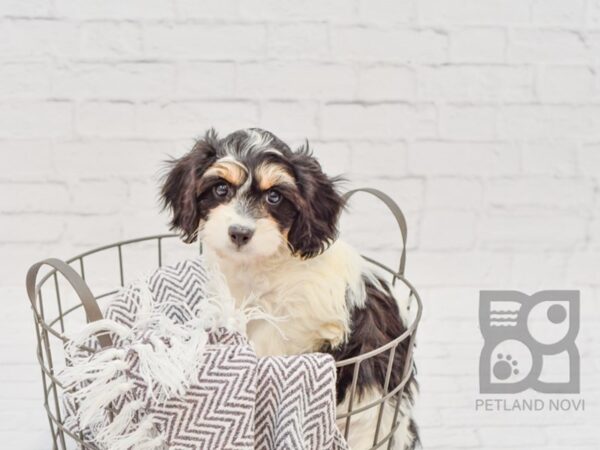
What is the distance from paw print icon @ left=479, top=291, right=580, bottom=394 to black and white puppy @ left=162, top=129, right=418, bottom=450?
56cm

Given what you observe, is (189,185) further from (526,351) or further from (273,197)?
(526,351)

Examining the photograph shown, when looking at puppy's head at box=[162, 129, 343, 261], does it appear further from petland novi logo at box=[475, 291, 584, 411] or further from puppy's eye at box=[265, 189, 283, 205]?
petland novi logo at box=[475, 291, 584, 411]

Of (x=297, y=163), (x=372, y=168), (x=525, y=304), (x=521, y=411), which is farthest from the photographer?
(x=372, y=168)

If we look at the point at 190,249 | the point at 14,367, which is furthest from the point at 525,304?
the point at 14,367

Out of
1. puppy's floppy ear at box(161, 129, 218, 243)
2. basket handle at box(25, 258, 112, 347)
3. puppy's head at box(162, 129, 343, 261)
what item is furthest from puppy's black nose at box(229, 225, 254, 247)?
basket handle at box(25, 258, 112, 347)

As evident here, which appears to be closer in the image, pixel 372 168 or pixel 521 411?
pixel 521 411

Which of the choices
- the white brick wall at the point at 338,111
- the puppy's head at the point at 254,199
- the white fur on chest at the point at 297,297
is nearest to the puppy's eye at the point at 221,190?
the puppy's head at the point at 254,199

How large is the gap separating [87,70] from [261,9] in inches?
18.7

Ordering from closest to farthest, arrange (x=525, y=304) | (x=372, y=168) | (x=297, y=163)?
(x=297, y=163)
(x=525, y=304)
(x=372, y=168)

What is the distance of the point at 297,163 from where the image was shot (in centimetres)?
126

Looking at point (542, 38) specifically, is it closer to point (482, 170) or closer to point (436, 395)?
point (482, 170)

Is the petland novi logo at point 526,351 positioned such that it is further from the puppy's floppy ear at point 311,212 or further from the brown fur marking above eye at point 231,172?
the brown fur marking above eye at point 231,172

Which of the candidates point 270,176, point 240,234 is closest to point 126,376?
point 240,234

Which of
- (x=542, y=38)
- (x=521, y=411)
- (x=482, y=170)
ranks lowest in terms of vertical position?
(x=521, y=411)
